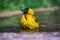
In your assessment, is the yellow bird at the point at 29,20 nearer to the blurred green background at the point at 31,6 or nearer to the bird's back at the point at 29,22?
the bird's back at the point at 29,22

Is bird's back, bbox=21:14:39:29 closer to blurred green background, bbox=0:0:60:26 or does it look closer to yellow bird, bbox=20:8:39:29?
yellow bird, bbox=20:8:39:29

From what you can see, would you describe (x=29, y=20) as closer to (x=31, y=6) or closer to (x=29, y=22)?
(x=29, y=22)

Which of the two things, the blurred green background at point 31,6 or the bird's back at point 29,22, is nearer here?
the bird's back at point 29,22

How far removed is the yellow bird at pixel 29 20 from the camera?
1.63 meters

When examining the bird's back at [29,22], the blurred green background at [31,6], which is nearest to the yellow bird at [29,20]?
the bird's back at [29,22]

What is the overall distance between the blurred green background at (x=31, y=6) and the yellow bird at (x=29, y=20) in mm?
112

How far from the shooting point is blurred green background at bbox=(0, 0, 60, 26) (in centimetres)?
179

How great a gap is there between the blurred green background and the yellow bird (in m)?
0.11

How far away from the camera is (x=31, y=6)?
Answer: 6.06 feet

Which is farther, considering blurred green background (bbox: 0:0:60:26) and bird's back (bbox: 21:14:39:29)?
blurred green background (bbox: 0:0:60:26)

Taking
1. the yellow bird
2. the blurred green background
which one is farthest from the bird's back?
the blurred green background

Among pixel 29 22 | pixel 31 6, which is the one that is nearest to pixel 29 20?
pixel 29 22

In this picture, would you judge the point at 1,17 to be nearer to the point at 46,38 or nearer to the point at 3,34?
the point at 3,34

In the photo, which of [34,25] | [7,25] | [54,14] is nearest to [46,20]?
[54,14]
